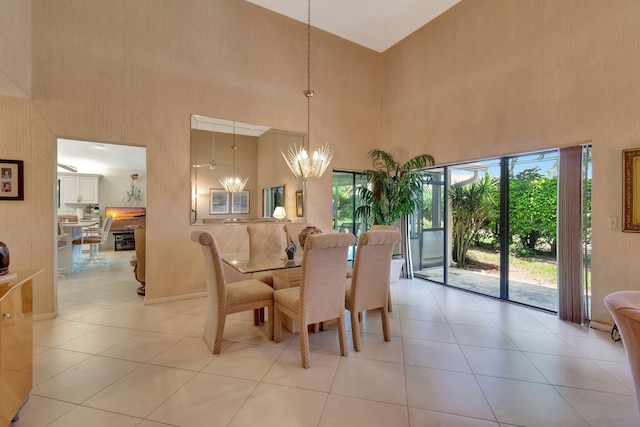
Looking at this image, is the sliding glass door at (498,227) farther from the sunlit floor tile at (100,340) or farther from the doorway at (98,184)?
the doorway at (98,184)

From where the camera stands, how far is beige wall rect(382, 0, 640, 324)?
9.18 feet

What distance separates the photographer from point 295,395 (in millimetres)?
1847

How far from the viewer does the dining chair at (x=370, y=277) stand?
8.00 ft

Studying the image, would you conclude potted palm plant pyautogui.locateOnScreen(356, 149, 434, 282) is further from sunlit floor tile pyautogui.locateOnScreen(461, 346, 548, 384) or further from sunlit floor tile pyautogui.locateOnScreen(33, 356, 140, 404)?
sunlit floor tile pyautogui.locateOnScreen(33, 356, 140, 404)

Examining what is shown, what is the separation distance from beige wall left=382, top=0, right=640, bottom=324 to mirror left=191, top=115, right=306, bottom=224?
247 centimetres

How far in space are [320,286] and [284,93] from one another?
3.55m

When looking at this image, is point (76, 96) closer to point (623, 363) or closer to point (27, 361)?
point (27, 361)

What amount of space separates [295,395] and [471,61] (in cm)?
483

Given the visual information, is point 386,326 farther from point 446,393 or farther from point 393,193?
point 393,193

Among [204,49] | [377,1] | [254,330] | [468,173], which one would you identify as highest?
[377,1]

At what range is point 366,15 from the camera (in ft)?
14.9

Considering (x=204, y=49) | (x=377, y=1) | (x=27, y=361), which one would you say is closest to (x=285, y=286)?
(x=27, y=361)

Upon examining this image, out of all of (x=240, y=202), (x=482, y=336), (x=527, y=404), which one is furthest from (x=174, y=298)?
(x=527, y=404)

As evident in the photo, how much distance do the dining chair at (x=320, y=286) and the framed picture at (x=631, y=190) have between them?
2897mm
